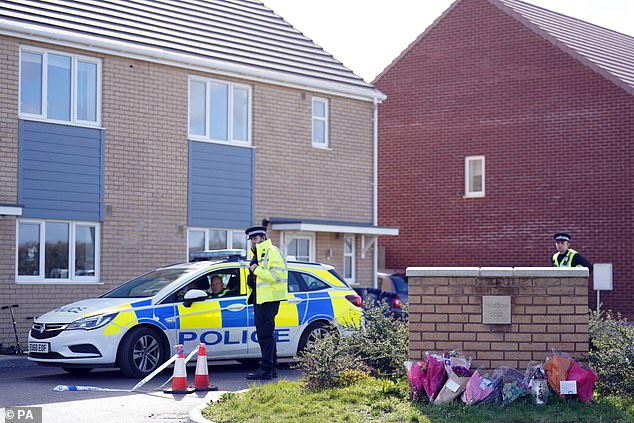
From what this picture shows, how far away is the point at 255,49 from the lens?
871 inches

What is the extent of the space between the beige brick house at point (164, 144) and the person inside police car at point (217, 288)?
4.51 m

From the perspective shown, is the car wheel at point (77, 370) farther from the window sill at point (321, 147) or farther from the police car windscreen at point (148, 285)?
the window sill at point (321, 147)

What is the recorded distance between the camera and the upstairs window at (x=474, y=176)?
27.7 metres

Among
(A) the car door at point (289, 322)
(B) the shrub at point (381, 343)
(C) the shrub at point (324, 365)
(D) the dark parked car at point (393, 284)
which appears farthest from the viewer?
(D) the dark parked car at point (393, 284)

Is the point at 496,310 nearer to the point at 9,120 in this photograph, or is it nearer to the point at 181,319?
the point at 181,319

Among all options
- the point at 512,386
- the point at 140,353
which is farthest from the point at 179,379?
the point at 512,386

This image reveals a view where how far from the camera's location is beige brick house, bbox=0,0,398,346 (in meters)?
17.8

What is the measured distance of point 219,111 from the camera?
20.9 m

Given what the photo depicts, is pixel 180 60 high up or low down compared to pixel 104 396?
up

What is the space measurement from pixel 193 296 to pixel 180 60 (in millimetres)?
7154

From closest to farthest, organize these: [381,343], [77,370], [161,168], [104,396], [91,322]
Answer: [381,343] → [104,396] → [91,322] → [77,370] → [161,168]

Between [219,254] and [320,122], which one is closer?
[219,254]

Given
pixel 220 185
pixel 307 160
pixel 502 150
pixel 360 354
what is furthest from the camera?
pixel 502 150

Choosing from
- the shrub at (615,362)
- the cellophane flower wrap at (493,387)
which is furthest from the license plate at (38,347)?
the shrub at (615,362)
